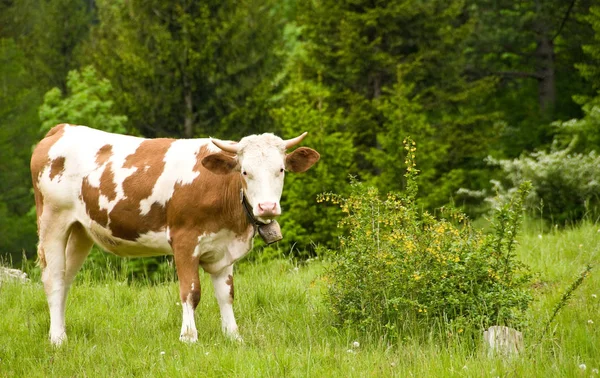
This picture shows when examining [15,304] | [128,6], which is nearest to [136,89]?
[128,6]

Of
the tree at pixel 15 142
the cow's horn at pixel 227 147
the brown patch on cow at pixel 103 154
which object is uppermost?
the cow's horn at pixel 227 147

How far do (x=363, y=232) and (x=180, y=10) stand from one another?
13729 mm

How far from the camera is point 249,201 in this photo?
5977 mm

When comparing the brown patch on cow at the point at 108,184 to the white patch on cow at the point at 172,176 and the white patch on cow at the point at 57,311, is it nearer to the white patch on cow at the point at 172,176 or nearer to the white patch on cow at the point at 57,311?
the white patch on cow at the point at 172,176

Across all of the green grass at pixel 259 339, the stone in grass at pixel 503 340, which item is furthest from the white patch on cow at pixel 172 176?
the stone in grass at pixel 503 340

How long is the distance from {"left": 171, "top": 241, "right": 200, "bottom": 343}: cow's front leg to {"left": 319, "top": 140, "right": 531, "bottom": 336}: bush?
1092 mm

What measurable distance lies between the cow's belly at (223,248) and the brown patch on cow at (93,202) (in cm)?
90

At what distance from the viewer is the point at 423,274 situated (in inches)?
231

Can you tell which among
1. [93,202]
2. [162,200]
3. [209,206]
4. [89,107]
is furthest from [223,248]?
[89,107]

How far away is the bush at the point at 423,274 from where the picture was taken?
5.79m

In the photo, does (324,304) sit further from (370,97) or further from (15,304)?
(370,97)

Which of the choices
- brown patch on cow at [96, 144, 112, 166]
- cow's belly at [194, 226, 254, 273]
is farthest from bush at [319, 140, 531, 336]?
brown patch on cow at [96, 144, 112, 166]

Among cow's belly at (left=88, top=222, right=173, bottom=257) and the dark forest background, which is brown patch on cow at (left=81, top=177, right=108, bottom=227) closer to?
cow's belly at (left=88, top=222, right=173, bottom=257)

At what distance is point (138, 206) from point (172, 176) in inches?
14.7
